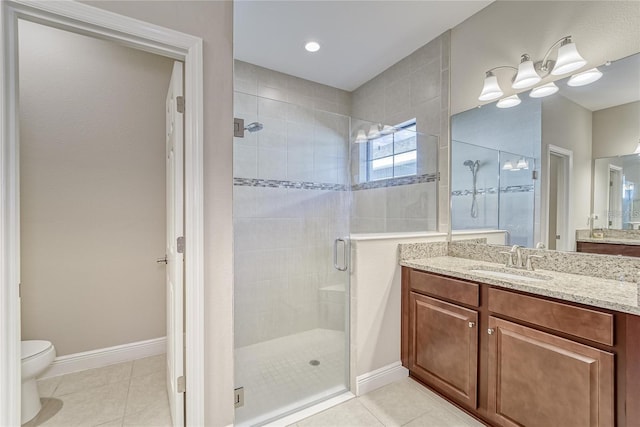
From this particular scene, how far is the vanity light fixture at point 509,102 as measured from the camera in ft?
6.75

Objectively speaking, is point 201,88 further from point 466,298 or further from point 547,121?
point 547,121

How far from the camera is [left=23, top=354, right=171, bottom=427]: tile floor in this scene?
175cm

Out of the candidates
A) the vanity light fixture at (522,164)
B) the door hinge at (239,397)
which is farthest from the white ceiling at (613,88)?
the door hinge at (239,397)

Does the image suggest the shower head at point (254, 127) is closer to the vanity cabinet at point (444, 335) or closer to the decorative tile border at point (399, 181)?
the decorative tile border at point (399, 181)

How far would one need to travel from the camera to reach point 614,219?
1660 millimetres

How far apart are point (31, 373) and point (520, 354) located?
2730 millimetres

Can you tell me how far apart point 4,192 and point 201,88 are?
0.88 metres

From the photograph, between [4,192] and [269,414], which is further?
[269,414]

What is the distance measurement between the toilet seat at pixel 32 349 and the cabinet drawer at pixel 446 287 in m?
2.45

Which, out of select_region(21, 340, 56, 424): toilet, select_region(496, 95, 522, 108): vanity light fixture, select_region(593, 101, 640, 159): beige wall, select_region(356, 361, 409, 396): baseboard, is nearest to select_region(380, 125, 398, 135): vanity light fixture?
select_region(496, 95, 522, 108): vanity light fixture

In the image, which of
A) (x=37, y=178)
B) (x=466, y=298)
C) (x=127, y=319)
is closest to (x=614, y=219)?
(x=466, y=298)

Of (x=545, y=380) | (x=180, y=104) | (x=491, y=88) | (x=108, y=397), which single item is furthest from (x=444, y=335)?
(x=108, y=397)

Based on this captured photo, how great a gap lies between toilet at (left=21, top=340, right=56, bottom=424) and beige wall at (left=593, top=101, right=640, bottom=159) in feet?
11.7

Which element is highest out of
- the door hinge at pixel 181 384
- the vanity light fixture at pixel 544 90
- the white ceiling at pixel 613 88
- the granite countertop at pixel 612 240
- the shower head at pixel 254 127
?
the vanity light fixture at pixel 544 90
